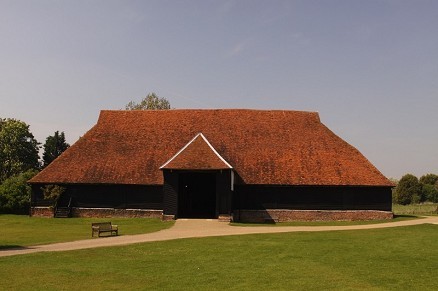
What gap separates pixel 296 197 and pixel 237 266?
20.7 metres

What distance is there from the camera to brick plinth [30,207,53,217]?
119 feet

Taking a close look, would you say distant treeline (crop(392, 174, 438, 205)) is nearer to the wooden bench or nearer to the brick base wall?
the brick base wall

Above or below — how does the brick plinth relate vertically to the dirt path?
above

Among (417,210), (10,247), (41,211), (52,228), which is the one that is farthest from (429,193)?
(10,247)

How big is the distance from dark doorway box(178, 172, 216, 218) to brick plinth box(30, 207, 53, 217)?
10.8 metres

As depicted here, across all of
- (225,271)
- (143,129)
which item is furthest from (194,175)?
(225,271)

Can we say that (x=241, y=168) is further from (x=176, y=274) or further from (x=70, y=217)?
(x=176, y=274)

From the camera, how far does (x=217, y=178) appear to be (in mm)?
33875

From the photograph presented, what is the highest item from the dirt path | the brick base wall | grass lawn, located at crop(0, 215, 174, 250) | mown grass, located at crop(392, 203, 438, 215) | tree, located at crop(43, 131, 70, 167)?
tree, located at crop(43, 131, 70, 167)

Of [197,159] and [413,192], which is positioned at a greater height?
[197,159]

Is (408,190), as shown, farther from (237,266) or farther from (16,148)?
(237,266)

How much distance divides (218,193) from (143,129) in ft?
36.1

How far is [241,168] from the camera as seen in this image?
36.3m

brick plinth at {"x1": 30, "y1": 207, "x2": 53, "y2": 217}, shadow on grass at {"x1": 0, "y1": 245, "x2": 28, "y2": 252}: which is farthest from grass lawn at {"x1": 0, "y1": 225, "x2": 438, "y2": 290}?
brick plinth at {"x1": 30, "y1": 207, "x2": 53, "y2": 217}
